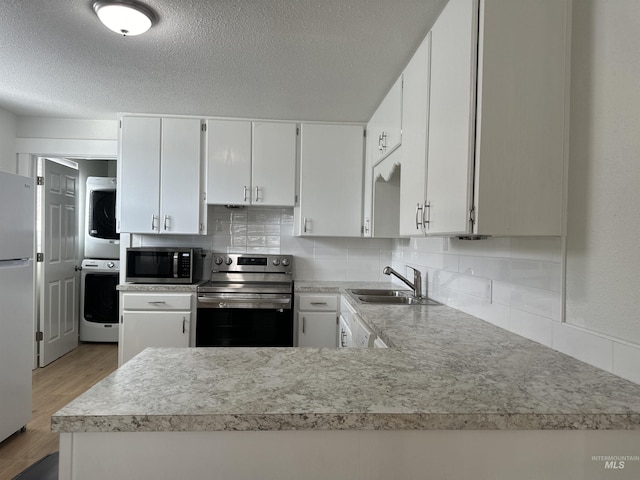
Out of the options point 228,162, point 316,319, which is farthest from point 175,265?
point 316,319

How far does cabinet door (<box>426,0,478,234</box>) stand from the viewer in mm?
1254

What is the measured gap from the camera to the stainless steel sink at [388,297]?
2459 millimetres

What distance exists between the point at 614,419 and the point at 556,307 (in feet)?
1.80

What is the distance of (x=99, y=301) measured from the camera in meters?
4.23

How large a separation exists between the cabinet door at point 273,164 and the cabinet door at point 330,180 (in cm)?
10

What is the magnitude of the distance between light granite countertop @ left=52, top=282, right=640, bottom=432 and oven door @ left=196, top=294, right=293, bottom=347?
1.68 m

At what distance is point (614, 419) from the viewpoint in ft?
2.77

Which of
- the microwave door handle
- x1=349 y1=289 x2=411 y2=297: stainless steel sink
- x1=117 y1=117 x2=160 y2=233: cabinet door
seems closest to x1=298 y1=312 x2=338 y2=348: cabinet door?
x1=349 y1=289 x2=411 y2=297: stainless steel sink

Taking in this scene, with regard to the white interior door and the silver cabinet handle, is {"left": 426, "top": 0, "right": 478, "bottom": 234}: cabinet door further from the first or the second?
the white interior door

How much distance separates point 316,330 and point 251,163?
57.8 inches

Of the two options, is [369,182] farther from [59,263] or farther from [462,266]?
[59,263]

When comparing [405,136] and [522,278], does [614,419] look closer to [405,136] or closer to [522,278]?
[522,278]

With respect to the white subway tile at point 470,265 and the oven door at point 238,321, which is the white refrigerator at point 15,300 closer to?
the oven door at point 238,321

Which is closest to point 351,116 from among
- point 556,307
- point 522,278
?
point 522,278
